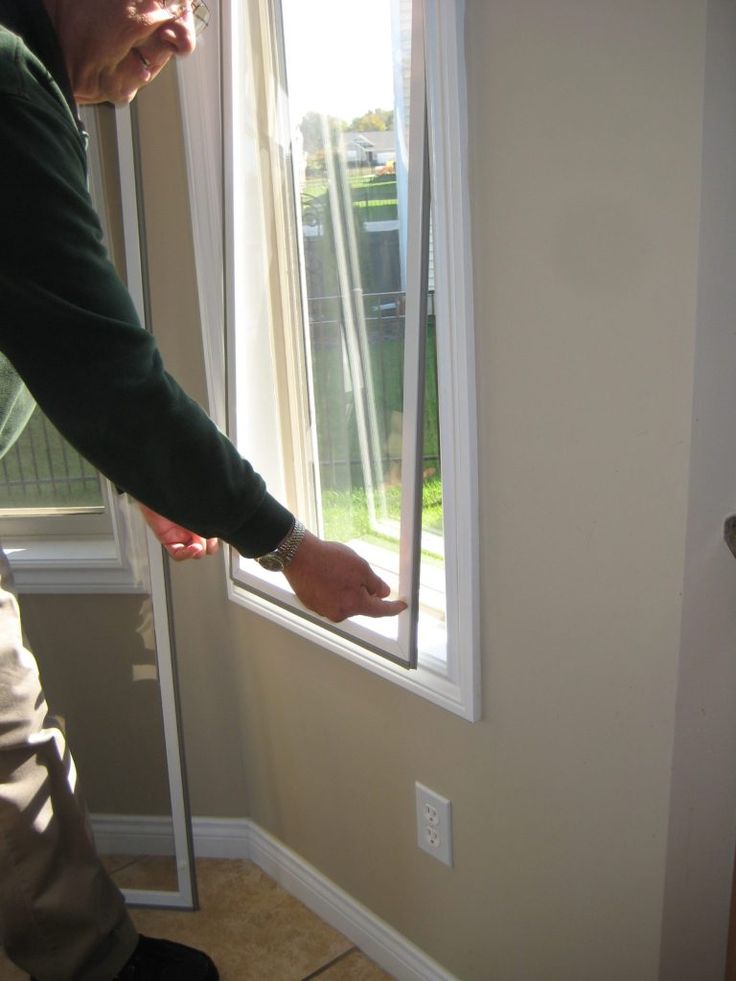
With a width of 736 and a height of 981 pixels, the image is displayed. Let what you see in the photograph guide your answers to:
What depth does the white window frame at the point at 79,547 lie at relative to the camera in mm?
1765

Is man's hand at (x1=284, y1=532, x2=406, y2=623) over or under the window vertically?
under

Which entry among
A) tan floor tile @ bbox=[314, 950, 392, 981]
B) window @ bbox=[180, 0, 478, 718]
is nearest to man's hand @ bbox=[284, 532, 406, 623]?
window @ bbox=[180, 0, 478, 718]

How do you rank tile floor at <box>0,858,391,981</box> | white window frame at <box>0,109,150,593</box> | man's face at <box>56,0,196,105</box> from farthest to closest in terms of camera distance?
1. white window frame at <box>0,109,150,593</box>
2. tile floor at <box>0,858,391,981</box>
3. man's face at <box>56,0,196,105</box>

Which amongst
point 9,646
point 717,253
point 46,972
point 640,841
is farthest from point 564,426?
point 46,972

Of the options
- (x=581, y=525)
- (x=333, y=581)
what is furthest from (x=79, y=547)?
(x=581, y=525)

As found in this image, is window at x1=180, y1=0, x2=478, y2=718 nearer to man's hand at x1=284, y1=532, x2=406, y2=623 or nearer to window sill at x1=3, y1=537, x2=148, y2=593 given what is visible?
man's hand at x1=284, y1=532, x2=406, y2=623

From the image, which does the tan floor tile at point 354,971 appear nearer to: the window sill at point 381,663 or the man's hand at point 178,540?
the window sill at point 381,663

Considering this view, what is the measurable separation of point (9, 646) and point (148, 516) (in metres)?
0.30

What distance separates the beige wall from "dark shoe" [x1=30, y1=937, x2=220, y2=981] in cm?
46

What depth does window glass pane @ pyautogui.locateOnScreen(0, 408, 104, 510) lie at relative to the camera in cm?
183

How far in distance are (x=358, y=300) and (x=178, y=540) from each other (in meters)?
0.51

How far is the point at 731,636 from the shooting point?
102 cm

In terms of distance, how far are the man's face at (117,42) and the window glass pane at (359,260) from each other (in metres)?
0.27

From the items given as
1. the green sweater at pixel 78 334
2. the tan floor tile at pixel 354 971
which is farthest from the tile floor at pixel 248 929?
the green sweater at pixel 78 334
